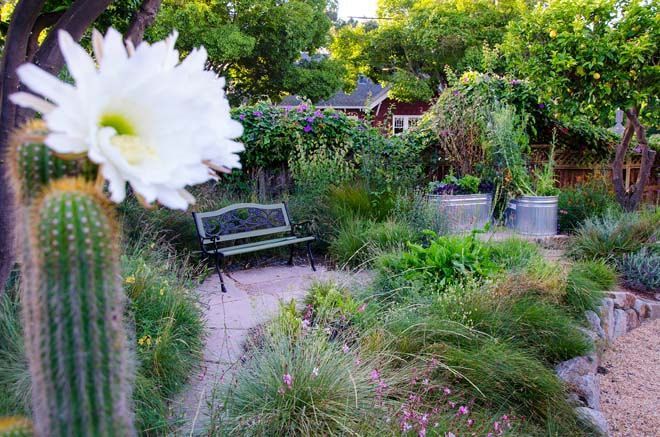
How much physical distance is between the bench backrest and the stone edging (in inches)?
127

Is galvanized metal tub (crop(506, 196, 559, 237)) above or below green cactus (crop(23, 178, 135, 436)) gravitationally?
below

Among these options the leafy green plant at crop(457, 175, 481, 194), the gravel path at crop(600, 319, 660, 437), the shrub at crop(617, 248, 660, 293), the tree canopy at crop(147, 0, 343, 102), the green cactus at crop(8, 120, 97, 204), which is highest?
the tree canopy at crop(147, 0, 343, 102)

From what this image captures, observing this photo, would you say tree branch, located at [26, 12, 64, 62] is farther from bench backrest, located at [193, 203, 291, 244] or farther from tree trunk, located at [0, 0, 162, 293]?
bench backrest, located at [193, 203, 291, 244]

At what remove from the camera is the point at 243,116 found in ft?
26.9

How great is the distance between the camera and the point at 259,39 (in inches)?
708

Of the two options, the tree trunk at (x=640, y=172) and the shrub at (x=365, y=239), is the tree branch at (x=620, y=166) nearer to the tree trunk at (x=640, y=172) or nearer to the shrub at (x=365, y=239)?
the tree trunk at (x=640, y=172)

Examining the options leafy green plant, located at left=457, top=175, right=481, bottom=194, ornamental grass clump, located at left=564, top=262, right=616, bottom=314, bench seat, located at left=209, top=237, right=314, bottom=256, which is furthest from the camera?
leafy green plant, located at left=457, top=175, right=481, bottom=194

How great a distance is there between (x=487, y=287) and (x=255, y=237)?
325cm

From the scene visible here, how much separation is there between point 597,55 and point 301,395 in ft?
21.1

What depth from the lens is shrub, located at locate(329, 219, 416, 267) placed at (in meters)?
5.33

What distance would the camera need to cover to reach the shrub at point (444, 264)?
13.6ft

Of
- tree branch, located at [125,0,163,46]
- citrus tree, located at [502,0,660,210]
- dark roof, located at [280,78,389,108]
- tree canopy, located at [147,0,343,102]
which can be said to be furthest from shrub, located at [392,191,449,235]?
dark roof, located at [280,78,389,108]

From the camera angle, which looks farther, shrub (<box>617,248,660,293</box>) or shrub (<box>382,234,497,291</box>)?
shrub (<box>617,248,660,293</box>)

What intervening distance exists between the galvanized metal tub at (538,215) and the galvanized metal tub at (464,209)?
0.46m
